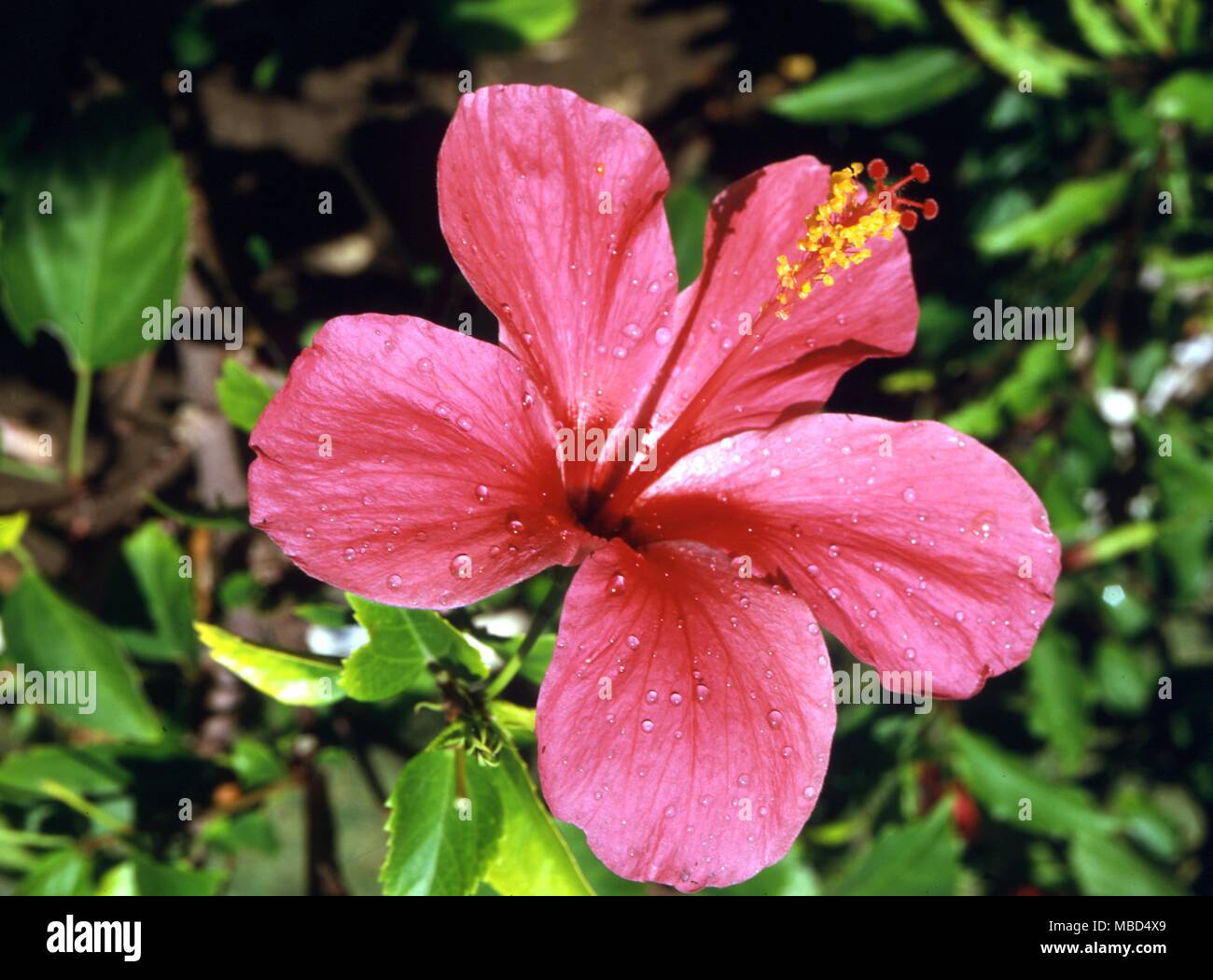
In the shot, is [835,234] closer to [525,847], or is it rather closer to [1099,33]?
[525,847]

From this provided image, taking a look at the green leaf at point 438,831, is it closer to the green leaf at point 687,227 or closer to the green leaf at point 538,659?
the green leaf at point 538,659

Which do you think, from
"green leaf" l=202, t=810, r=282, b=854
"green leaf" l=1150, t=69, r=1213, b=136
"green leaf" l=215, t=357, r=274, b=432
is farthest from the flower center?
"green leaf" l=202, t=810, r=282, b=854

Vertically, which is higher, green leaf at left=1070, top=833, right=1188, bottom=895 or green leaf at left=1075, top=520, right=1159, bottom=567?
green leaf at left=1075, top=520, right=1159, bottom=567

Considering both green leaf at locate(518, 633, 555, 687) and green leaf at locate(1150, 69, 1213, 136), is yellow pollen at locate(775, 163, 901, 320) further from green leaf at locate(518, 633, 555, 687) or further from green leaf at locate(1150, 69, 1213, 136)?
green leaf at locate(1150, 69, 1213, 136)

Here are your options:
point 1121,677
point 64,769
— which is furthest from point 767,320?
point 1121,677

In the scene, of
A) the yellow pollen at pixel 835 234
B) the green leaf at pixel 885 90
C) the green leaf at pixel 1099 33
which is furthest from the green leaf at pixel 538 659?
the green leaf at pixel 1099 33
